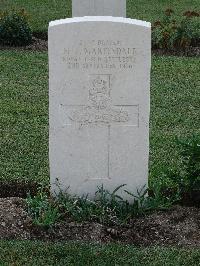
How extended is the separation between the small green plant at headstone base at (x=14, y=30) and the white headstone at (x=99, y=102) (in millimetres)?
7265

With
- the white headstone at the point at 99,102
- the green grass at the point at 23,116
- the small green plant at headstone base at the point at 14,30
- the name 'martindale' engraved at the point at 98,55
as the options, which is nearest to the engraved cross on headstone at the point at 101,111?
the white headstone at the point at 99,102

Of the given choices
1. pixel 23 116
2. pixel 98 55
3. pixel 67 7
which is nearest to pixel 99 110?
pixel 98 55

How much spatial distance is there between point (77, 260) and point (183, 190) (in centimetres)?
140

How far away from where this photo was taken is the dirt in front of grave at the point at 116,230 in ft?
19.6

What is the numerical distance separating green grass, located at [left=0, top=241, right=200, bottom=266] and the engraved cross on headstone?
1023 millimetres

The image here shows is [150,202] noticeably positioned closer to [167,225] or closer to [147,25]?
[167,225]

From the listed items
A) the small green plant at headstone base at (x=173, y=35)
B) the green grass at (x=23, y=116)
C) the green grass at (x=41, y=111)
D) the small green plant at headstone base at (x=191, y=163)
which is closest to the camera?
the small green plant at headstone base at (x=191, y=163)

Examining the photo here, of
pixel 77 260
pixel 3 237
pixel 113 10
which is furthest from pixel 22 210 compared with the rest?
pixel 113 10

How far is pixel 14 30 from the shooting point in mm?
13281

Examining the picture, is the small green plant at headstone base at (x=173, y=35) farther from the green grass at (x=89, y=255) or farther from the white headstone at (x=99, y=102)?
the green grass at (x=89, y=255)

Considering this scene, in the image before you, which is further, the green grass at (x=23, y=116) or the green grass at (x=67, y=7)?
the green grass at (x=67, y=7)

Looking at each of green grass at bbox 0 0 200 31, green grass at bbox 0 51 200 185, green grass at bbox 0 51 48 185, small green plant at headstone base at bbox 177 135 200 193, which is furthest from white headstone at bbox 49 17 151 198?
green grass at bbox 0 0 200 31

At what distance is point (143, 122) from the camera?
622 cm

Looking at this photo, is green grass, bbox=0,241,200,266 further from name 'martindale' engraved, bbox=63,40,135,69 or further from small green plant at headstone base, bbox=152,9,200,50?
small green plant at headstone base, bbox=152,9,200,50
